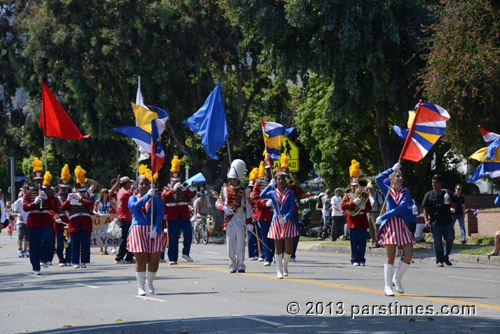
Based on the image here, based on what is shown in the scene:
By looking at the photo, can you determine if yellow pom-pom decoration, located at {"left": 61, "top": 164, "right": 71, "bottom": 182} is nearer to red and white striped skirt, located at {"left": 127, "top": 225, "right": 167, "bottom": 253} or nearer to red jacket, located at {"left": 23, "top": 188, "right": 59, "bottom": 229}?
red jacket, located at {"left": 23, "top": 188, "right": 59, "bottom": 229}

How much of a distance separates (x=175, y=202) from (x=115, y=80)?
16.7 m

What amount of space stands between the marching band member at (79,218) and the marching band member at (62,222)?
0.27 metres

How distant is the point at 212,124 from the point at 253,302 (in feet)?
26.1

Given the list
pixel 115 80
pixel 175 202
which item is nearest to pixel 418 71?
pixel 175 202

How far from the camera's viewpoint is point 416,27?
23.7 meters

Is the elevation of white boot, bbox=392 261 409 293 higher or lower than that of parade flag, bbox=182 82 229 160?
lower

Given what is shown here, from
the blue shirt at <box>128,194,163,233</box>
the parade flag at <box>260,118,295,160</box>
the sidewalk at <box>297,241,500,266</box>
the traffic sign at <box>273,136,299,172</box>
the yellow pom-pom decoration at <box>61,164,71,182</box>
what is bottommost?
the sidewalk at <box>297,241,500,266</box>

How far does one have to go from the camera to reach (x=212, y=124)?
1905cm

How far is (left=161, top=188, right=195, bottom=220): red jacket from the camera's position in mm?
18688

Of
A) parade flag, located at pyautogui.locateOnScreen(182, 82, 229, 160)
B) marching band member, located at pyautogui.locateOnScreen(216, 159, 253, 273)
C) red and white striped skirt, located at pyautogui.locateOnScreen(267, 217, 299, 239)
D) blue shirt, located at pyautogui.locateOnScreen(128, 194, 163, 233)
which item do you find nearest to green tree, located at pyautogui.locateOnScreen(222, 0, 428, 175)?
parade flag, located at pyautogui.locateOnScreen(182, 82, 229, 160)

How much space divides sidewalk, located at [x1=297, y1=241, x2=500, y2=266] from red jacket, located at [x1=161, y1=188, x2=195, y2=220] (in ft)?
21.4

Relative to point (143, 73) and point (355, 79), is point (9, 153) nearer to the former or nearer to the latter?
point (143, 73)

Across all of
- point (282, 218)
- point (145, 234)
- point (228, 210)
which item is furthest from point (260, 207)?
point (145, 234)

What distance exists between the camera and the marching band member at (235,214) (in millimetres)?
16031
